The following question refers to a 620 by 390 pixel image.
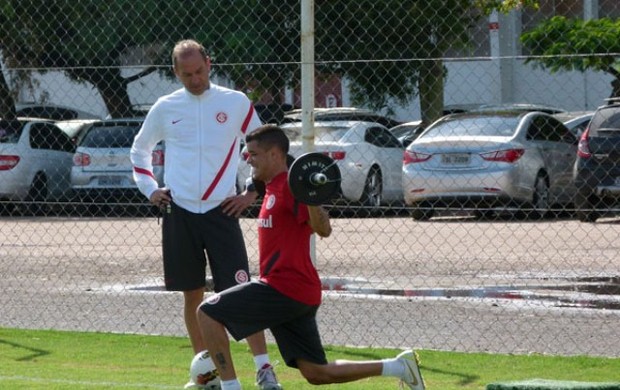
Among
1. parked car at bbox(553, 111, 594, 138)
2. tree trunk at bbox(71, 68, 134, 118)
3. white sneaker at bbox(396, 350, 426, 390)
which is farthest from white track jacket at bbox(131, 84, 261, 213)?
parked car at bbox(553, 111, 594, 138)

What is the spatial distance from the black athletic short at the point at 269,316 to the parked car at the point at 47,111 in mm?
17714

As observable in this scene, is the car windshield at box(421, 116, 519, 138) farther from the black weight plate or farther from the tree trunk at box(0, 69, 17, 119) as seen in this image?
the black weight plate

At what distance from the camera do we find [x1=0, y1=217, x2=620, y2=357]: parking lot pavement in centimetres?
932

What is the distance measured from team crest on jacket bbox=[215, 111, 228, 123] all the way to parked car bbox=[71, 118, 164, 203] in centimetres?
1080

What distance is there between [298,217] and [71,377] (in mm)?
2004

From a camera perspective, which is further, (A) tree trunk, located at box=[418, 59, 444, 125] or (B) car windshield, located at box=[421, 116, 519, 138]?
(B) car windshield, located at box=[421, 116, 519, 138]

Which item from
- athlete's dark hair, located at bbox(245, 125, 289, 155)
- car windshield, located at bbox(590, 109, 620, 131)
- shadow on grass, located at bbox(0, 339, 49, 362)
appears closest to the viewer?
athlete's dark hair, located at bbox(245, 125, 289, 155)

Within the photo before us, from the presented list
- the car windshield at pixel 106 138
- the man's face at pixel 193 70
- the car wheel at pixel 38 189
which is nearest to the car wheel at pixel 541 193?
the car windshield at pixel 106 138

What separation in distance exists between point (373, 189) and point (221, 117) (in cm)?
1039

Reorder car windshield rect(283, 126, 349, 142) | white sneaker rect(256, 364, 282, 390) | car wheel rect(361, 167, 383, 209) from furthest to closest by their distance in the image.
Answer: car windshield rect(283, 126, 349, 142) → car wheel rect(361, 167, 383, 209) → white sneaker rect(256, 364, 282, 390)

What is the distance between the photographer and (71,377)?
25.3 ft

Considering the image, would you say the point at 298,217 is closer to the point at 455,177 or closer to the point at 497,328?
the point at 497,328

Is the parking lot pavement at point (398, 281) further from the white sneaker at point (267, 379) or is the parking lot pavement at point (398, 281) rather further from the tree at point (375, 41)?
the white sneaker at point (267, 379)

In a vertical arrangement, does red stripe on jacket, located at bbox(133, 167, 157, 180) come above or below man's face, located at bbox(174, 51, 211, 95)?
below
